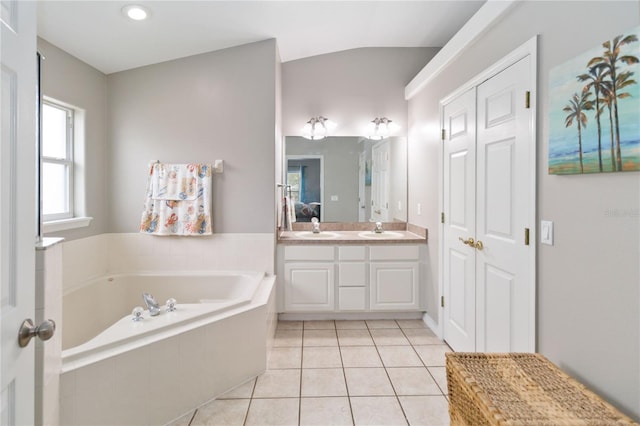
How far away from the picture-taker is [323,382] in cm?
230

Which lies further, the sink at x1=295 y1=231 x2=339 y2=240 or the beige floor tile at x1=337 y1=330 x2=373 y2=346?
the sink at x1=295 y1=231 x2=339 y2=240

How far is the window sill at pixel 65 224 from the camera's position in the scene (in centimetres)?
243

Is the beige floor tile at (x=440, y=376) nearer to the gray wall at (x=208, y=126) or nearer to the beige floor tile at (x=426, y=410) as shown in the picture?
the beige floor tile at (x=426, y=410)

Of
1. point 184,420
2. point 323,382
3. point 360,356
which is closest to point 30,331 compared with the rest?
point 184,420

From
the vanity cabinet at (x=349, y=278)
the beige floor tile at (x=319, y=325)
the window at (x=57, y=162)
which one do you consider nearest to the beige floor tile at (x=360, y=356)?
the beige floor tile at (x=319, y=325)

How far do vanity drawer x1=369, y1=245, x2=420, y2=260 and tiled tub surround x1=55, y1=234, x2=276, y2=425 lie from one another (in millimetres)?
1036

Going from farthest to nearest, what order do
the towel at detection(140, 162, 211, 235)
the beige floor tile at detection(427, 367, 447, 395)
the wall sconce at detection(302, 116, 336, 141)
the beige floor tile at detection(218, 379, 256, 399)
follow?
the wall sconce at detection(302, 116, 336, 141) < the towel at detection(140, 162, 211, 235) < the beige floor tile at detection(427, 367, 447, 395) < the beige floor tile at detection(218, 379, 256, 399)

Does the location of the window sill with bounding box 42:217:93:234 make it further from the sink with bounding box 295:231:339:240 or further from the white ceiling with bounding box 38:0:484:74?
the sink with bounding box 295:231:339:240

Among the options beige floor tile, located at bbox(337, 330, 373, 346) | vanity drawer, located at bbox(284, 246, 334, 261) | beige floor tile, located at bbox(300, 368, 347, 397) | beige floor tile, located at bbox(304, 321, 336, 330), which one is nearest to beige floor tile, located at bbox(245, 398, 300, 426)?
beige floor tile, located at bbox(300, 368, 347, 397)

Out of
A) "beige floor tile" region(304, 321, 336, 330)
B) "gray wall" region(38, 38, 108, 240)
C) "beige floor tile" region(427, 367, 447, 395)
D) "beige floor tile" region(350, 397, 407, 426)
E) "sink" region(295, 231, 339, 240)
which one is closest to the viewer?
"beige floor tile" region(350, 397, 407, 426)

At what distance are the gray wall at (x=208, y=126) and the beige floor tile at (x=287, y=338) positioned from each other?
3.10 feet

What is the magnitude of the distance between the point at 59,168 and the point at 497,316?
10.9 feet

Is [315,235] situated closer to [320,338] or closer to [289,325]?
[289,325]

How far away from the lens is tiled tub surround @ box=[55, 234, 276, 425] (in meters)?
1.62
